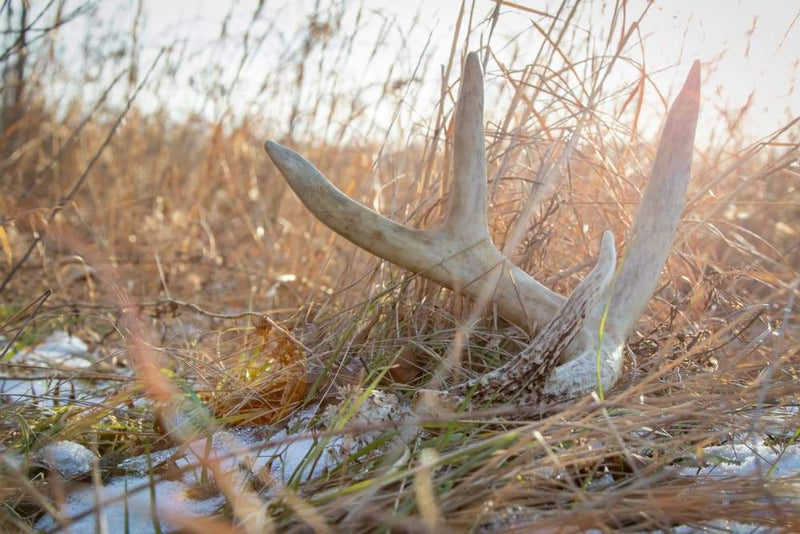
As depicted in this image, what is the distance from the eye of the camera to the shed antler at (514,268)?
4.26 feet

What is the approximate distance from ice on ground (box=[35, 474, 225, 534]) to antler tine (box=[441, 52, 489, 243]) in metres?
0.75

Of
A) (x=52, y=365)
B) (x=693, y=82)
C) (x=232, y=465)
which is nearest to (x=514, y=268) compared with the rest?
(x=693, y=82)

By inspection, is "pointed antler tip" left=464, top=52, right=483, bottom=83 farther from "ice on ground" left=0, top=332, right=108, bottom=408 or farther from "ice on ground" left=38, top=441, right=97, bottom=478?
"ice on ground" left=0, top=332, right=108, bottom=408

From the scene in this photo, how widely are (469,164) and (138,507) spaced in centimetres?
91

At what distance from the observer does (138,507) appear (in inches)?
41.6

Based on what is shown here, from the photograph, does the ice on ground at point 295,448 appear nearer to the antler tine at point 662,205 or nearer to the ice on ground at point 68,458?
the ice on ground at point 68,458

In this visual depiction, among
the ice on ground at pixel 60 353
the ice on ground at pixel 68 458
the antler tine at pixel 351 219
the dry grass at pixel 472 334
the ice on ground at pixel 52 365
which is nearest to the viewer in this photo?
the dry grass at pixel 472 334

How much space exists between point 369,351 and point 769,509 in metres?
0.86

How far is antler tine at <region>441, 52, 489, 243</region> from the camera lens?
1.39 metres

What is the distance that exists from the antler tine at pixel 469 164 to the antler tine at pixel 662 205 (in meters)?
0.34

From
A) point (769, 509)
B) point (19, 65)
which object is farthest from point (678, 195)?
point (19, 65)

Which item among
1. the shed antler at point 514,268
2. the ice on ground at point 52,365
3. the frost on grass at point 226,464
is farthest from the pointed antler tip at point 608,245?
the ice on ground at point 52,365

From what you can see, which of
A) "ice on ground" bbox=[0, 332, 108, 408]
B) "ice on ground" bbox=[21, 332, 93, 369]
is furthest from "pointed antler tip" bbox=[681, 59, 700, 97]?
"ice on ground" bbox=[21, 332, 93, 369]

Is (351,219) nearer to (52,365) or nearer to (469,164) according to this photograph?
(469,164)
